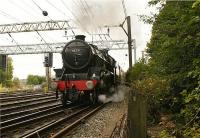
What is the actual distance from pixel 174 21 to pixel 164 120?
3637 millimetres

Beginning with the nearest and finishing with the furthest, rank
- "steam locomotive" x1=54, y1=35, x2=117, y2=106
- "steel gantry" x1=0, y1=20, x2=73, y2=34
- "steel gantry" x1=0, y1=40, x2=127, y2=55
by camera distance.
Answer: "steam locomotive" x1=54, y1=35, x2=117, y2=106 < "steel gantry" x1=0, y1=20, x2=73, y2=34 < "steel gantry" x1=0, y1=40, x2=127, y2=55

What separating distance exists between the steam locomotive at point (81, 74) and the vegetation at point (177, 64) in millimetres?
6271

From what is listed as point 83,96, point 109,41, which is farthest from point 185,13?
point 109,41

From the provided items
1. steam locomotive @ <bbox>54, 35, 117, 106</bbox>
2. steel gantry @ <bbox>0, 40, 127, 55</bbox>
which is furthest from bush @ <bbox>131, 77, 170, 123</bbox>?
steel gantry @ <bbox>0, 40, 127, 55</bbox>

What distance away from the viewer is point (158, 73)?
39.5ft

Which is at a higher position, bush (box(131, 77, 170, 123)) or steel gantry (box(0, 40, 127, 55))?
steel gantry (box(0, 40, 127, 55))

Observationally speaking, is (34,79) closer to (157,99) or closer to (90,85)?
(90,85)

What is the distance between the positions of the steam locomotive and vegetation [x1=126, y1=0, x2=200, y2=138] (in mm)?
6271

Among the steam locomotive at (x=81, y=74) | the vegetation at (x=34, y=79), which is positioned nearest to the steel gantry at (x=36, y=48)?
the vegetation at (x=34, y=79)

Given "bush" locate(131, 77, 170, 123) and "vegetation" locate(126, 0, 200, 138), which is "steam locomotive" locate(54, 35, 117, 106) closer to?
"vegetation" locate(126, 0, 200, 138)

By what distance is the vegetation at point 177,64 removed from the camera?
27.5ft

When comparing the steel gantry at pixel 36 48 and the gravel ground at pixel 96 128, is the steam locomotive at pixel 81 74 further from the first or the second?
the steel gantry at pixel 36 48

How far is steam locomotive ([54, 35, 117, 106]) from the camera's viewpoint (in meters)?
19.4

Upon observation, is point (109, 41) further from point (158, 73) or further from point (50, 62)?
point (158, 73)
